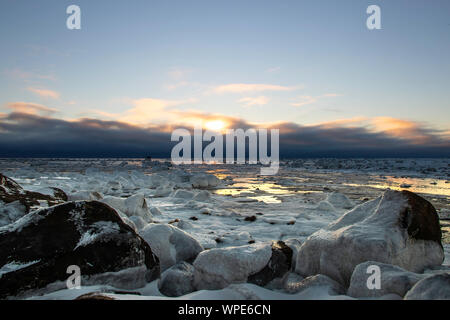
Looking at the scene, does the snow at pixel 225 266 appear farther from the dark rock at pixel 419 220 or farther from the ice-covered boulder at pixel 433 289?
the dark rock at pixel 419 220

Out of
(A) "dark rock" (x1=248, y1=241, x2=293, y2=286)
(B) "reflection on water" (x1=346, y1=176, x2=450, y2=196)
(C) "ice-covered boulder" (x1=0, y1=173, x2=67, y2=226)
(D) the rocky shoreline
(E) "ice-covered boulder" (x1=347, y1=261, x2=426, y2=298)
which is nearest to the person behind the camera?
(E) "ice-covered boulder" (x1=347, y1=261, x2=426, y2=298)

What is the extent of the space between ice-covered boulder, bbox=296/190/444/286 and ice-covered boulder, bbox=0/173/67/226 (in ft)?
16.3

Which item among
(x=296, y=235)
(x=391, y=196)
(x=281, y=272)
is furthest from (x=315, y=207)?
(x=281, y=272)

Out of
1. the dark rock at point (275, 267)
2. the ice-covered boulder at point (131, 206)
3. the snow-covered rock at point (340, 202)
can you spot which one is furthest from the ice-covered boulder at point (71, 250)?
the snow-covered rock at point (340, 202)

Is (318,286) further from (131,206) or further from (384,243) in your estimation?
(131,206)

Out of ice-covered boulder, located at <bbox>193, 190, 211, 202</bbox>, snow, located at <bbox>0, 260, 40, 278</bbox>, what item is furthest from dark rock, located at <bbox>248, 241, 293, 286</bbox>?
ice-covered boulder, located at <bbox>193, 190, 211, 202</bbox>

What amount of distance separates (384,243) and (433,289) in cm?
127

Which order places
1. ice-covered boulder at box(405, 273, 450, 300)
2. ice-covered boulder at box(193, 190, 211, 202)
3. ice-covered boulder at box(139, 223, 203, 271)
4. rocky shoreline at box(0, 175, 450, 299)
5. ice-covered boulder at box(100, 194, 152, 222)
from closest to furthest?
ice-covered boulder at box(405, 273, 450, 300) → rocky shoreline at box(0, 175, 450, 299) → ice-covered boulder at box(139, 223, 203, 271) → ice-covered boulder at box(100, 194, 152, 222) → ice-covered boulder at box(193, 190, 211, 202)

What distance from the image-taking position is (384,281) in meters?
2.45

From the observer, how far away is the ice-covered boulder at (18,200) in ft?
15.6

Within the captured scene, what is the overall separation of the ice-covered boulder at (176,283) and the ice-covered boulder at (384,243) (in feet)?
4.94

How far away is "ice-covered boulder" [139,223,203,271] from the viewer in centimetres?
399

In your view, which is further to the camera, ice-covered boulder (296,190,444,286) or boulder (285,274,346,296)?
ice-covered boulder (296,190,444,286)

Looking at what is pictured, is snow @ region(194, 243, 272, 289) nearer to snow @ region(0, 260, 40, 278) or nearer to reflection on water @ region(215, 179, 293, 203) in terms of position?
snow @ region(0, 260, 40, 278)
